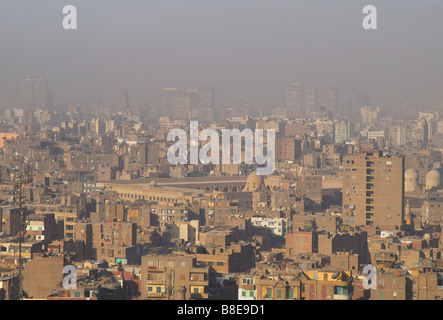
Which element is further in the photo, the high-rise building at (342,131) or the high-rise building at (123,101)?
the high-rise building at (123,101)

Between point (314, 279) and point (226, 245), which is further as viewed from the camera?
point (226, 245)

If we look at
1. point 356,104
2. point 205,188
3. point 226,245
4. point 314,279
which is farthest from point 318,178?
point 356,104

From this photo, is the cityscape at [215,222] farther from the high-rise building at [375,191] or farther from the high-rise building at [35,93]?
the high-rise building at [35,93]

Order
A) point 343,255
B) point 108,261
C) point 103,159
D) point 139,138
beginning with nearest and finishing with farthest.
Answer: point 343,255, point 108,261, point 103,159, point 139,138

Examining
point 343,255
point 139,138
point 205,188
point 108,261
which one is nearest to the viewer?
point 343,255

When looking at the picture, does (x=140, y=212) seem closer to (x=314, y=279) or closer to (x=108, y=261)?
(x=108, y=261)

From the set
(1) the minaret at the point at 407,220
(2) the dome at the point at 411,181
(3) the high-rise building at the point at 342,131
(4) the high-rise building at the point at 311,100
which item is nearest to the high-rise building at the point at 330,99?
(4) the high-rise building at the point at 311,100

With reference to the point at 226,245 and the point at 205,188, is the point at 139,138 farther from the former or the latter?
the point at 226,245
